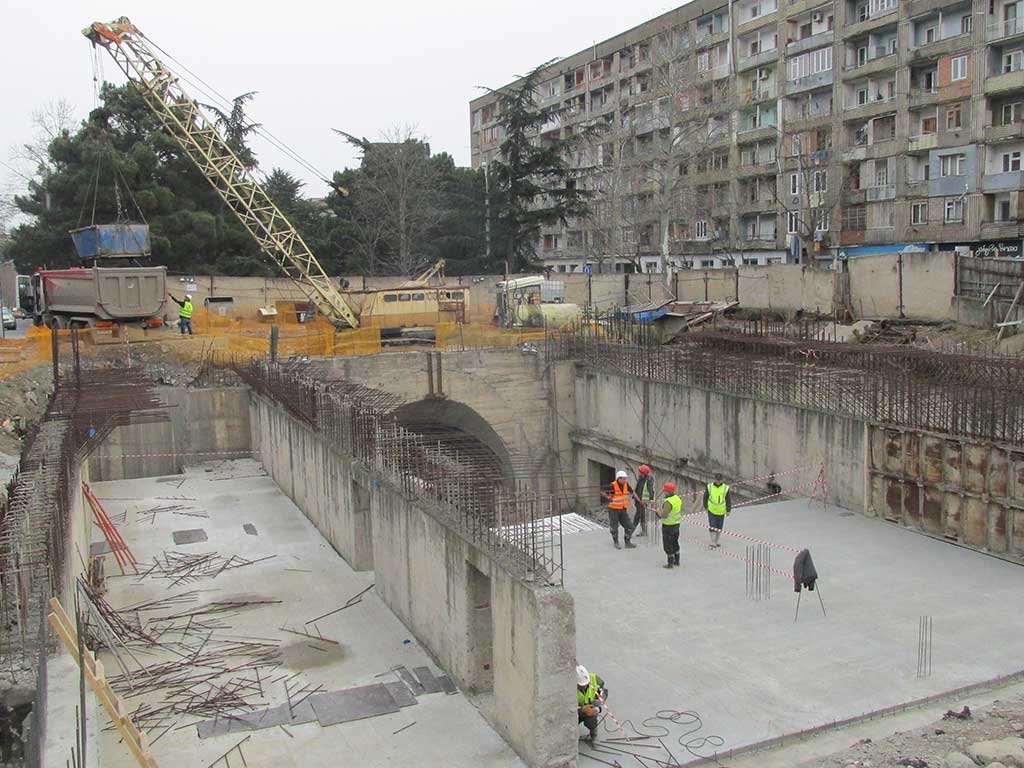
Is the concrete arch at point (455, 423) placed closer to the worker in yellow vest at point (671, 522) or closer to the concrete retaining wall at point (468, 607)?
the concrete retaining wall at point (468, 607)

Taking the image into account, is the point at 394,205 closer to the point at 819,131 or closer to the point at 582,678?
the point at 819,131

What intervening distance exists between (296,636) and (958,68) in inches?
1527

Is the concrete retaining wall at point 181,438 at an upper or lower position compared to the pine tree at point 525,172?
lower

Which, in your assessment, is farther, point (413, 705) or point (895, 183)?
point (895, 183)

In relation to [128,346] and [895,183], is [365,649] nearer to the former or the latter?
[128,346]

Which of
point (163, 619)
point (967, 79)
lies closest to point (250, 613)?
point (163, 619)

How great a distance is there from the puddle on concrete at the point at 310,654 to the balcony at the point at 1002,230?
36.1 meters

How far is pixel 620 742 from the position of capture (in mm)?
9562

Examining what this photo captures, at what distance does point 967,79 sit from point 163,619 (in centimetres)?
3916

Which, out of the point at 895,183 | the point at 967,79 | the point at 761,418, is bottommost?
the point at 761,418

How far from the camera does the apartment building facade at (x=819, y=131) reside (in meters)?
39.4

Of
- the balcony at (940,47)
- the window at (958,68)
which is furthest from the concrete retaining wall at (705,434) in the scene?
the balcony at (940,47)

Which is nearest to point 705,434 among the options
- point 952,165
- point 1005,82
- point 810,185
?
point 1005,82

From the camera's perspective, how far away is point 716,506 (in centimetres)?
1562
